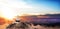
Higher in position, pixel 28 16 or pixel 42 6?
pixel 42 6

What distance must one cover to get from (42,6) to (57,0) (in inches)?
7.1

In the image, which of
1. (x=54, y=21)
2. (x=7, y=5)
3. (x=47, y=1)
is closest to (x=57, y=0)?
(x=47, y=1)

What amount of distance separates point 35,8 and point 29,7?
0.23ft

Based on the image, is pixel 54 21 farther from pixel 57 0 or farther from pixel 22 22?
pixel 22 22

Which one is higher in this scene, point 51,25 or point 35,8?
point 35,8

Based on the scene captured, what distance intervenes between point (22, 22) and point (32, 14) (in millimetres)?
143

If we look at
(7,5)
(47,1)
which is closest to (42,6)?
(47,1)

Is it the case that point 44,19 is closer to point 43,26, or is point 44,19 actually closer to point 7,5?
point 43,26

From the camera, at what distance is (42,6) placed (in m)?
1.40

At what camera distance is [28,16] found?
4.54ft

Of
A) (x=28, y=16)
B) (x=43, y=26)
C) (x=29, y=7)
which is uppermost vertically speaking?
(x=29, y=7)

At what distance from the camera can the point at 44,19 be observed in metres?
1.38

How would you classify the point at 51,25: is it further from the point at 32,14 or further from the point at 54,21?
the point at 32,14

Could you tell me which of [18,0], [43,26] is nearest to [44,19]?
[43,26]
